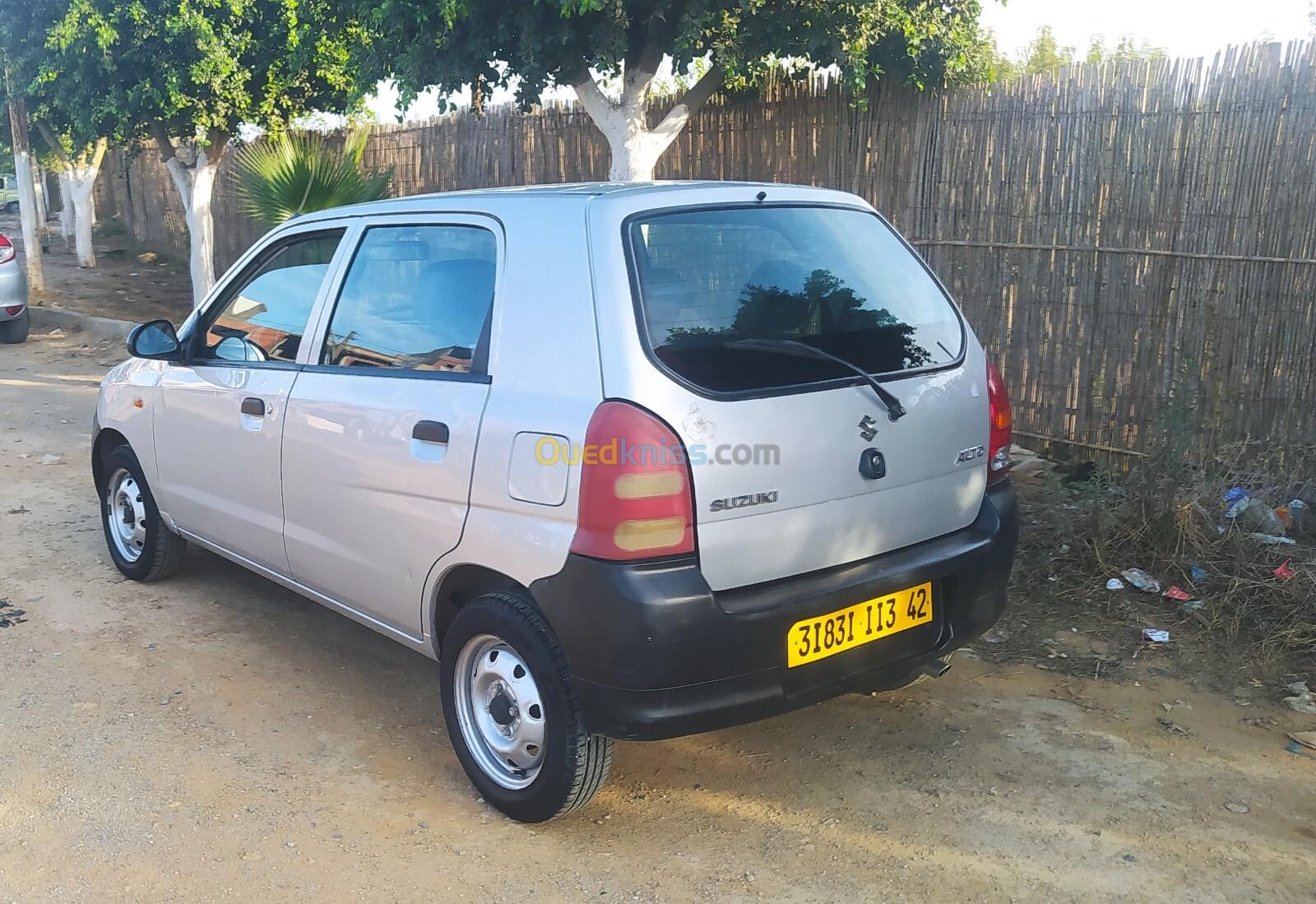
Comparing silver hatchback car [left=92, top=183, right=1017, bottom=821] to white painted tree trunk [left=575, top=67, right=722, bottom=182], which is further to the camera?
white painted tree trunk [left=575, top=67, right=722, bottom=182]

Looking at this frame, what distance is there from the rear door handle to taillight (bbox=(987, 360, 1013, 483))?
1678 mm

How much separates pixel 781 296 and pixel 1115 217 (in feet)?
13.2

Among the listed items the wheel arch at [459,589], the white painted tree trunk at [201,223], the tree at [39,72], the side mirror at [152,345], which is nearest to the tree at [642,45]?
the side mirror at [152,345]

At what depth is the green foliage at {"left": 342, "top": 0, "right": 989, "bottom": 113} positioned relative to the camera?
23.1ft

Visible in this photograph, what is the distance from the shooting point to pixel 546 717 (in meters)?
2.98

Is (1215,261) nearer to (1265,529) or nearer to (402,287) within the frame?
(1265,529)

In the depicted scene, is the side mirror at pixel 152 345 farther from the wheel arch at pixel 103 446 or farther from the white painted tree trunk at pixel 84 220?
the white painted tree trunk at pixel 84 220

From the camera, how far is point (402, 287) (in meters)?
3.54

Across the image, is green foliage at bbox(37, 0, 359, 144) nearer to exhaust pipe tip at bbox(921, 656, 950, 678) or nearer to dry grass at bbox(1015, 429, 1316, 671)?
dry grass at bbox(1015, 429, 1316, 671)

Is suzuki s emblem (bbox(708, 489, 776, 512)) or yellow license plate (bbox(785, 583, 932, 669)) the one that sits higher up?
suzuki s emblem (bbox(708, 489, 776, 512))

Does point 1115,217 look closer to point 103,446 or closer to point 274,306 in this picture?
point 274,306

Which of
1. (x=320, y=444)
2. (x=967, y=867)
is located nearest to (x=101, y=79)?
(x=320, y=444)

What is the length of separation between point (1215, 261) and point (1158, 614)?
236 centimetres

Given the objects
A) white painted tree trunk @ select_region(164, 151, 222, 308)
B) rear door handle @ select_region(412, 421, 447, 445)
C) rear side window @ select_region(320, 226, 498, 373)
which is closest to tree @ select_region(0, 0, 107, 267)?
white painted tree trunk @ select_region(164, 151, 222, 308)
